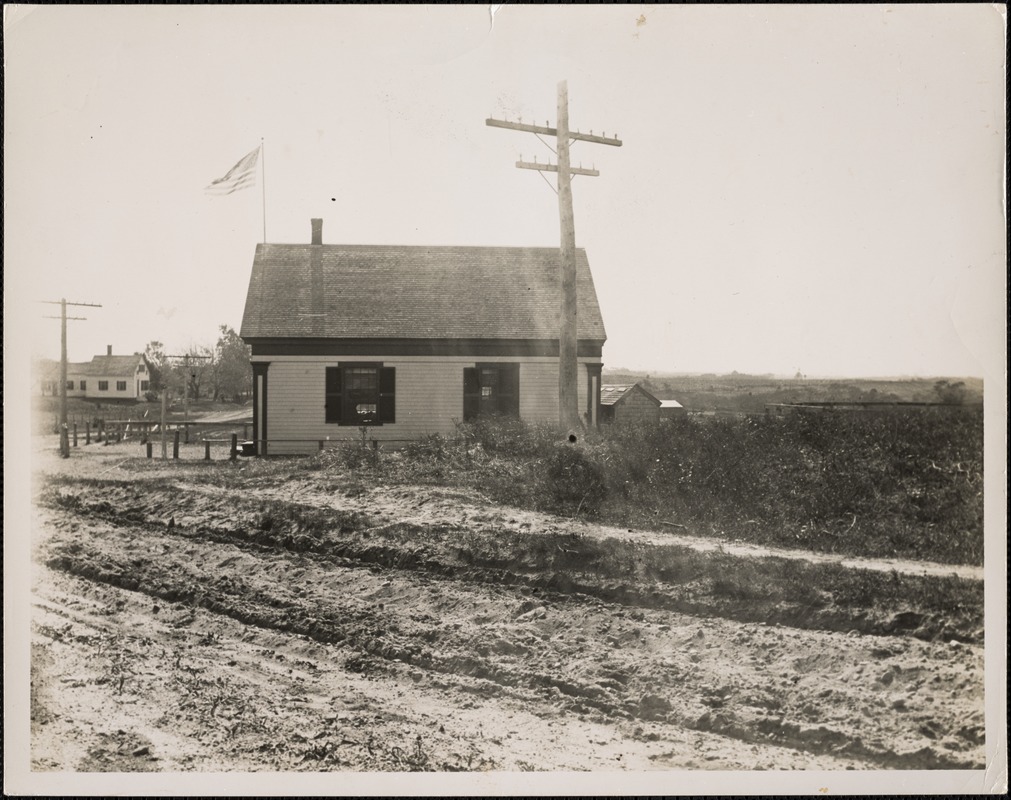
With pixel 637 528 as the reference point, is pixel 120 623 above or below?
below

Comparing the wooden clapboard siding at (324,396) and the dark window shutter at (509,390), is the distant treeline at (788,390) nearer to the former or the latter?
the dark window shutter at (509,390)

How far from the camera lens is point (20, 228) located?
6.61m

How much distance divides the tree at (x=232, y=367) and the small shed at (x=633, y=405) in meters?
5.05

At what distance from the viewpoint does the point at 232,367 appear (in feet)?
33.0

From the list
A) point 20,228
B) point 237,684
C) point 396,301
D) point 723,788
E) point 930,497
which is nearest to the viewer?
point 723,788

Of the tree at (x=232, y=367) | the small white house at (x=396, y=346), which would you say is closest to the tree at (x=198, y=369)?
the tree at (x=232, y=367)

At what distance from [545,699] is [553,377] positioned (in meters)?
4.96

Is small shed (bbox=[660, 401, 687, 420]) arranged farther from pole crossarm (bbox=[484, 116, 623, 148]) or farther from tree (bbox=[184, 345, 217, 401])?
tree (bbox=[184, 345, 217, 401])

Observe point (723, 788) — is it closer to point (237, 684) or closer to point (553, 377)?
point (237, 684)

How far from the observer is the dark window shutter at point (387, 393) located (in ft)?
36.3

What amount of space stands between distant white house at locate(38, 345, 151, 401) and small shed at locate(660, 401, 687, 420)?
643 centimetres

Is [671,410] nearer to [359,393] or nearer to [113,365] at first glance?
[359,393]

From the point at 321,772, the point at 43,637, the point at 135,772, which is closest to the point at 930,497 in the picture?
the point at 321,772

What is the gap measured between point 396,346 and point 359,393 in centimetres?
104
